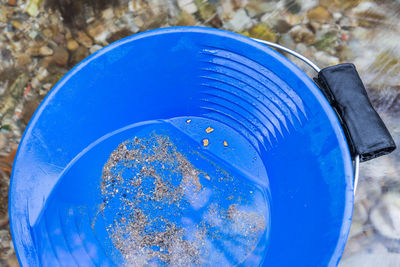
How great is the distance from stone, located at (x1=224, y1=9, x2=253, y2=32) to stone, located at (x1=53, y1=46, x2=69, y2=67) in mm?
642

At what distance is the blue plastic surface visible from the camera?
91 centimetres

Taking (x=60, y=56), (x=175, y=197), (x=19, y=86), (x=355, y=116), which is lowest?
(x=175, y=197)

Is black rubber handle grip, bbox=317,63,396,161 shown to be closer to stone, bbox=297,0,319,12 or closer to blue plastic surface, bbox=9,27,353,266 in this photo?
blue plastic surface, bbox=9,27,353,266

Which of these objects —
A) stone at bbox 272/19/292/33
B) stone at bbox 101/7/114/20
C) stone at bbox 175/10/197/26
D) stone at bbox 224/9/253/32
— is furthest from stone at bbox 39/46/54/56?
stone at bbox 272/19/292/33

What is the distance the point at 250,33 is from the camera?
1.28 meters

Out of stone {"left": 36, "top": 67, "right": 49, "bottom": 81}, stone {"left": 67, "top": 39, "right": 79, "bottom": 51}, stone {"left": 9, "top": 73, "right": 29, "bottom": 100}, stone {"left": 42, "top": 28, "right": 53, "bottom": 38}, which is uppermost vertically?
stone {"left": 42, "top": 28, "right": 53, "bottom": 38}

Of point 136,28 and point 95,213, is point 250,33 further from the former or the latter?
point 95,213

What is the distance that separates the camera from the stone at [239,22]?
50.5 inches

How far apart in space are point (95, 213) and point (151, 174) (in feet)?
0.78

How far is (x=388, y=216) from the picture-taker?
45.3 inches

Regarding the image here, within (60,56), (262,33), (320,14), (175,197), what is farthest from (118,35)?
(320,14)

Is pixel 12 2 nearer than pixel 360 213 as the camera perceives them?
No

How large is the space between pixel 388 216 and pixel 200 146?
71 cm

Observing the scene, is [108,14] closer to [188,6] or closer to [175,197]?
[188,6]
